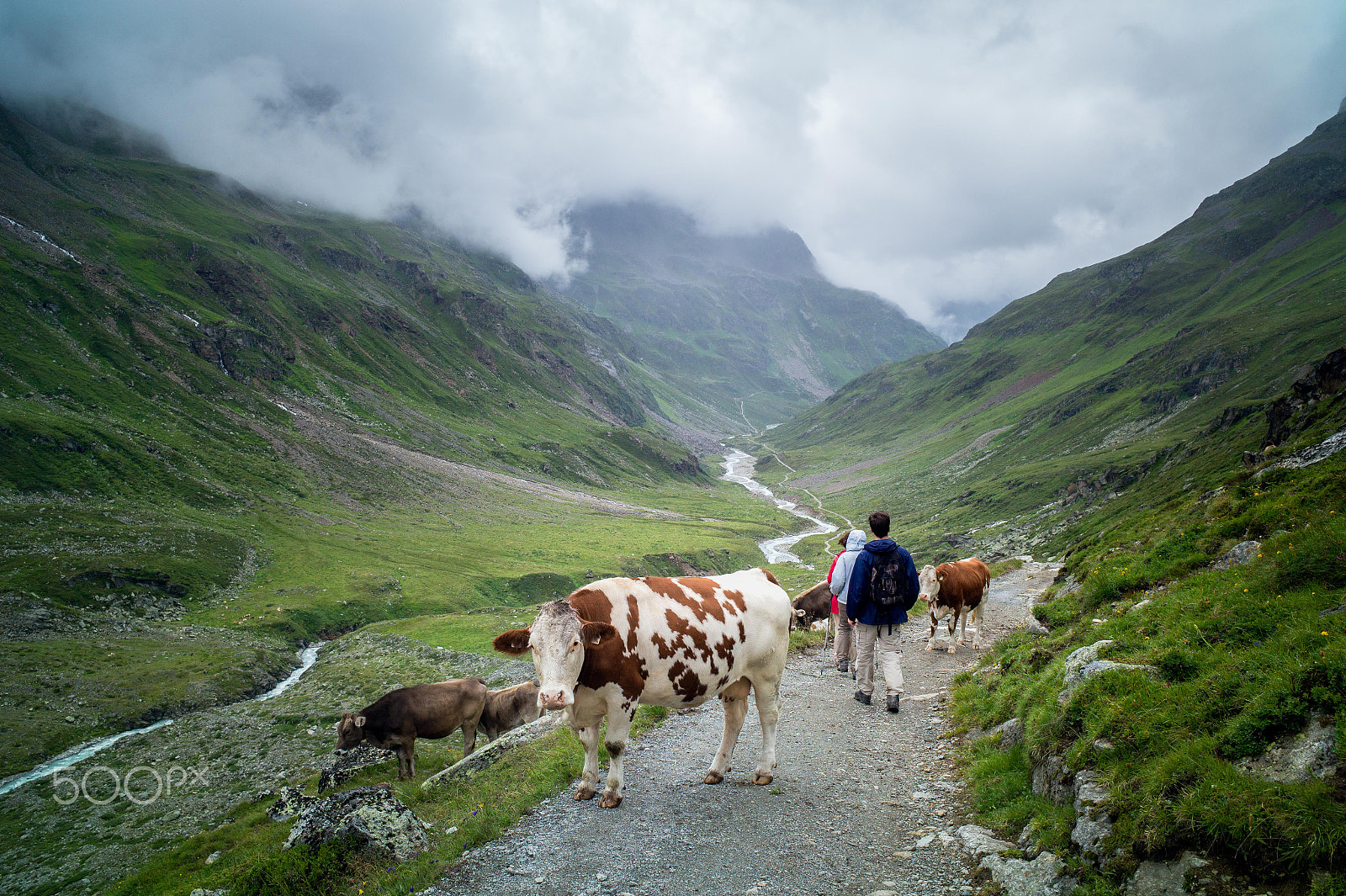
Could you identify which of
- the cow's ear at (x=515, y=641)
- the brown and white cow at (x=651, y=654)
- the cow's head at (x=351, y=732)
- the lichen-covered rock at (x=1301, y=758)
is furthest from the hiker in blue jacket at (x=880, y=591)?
the cow's head at (x=351, y=732)

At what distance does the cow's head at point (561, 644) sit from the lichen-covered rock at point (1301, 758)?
8.11 metres

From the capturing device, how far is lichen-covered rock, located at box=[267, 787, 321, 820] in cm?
1852

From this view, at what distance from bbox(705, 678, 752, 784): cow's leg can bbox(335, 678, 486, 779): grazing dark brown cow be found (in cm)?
1514

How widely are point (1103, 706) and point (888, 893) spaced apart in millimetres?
4005

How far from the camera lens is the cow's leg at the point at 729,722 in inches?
452

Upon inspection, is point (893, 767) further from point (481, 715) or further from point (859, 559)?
point (481, 715)

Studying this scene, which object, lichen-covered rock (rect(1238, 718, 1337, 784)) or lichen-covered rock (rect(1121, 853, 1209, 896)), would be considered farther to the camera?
lichen-covered rock (rect(1238, 718, 1337, 784))

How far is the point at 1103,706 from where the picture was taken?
27.7 feet

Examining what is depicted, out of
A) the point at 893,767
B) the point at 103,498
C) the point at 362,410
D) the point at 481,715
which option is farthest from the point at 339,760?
the point at 362,410

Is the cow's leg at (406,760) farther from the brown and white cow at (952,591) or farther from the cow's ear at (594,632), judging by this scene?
the brown and white cow at (952,591)

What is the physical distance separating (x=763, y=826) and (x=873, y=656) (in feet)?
20.5

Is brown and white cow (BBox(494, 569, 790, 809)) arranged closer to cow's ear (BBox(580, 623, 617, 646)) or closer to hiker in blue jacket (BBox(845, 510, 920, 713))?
cow's ear (BBox(580, 623, 617, 646))

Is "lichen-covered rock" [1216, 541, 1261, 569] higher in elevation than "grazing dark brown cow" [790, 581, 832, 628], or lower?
higher

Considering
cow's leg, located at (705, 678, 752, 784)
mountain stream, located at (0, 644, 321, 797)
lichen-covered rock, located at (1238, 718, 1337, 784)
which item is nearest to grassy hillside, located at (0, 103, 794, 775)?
mountain stream, located at (0, 644, 321, 797)
